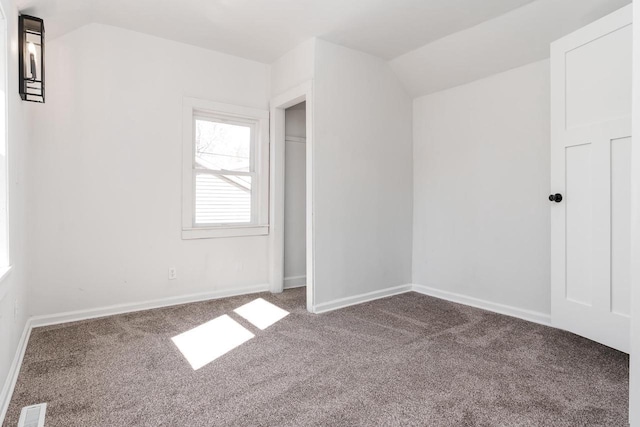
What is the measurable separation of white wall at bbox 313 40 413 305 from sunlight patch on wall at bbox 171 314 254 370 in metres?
0.82

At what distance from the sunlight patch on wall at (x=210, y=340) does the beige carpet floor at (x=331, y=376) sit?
5 cm

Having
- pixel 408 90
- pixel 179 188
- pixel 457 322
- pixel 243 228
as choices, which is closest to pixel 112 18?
pixel 179 188

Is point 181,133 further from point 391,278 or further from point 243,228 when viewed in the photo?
point 391,278

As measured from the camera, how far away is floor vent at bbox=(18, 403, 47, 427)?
63.6 inches

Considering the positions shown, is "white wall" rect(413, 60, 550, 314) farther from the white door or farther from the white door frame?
the white door frame

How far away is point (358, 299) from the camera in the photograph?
3.59 meters

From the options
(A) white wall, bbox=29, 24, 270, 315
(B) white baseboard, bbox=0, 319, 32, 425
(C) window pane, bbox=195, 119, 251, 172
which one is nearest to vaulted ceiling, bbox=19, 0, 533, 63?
(A) white wall, bbox=29, 24, 270, 315

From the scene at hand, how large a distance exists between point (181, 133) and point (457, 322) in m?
3.01

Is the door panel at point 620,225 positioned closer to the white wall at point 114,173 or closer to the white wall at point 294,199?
the white wall at point 294,199

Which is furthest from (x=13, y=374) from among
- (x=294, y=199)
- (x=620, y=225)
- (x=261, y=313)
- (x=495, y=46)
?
(x=495, y=46)

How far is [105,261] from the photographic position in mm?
3154

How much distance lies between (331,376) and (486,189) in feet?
7.73

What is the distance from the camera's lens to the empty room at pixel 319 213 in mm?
1931

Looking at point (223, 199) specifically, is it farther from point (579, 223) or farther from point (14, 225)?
point (579, 223)
